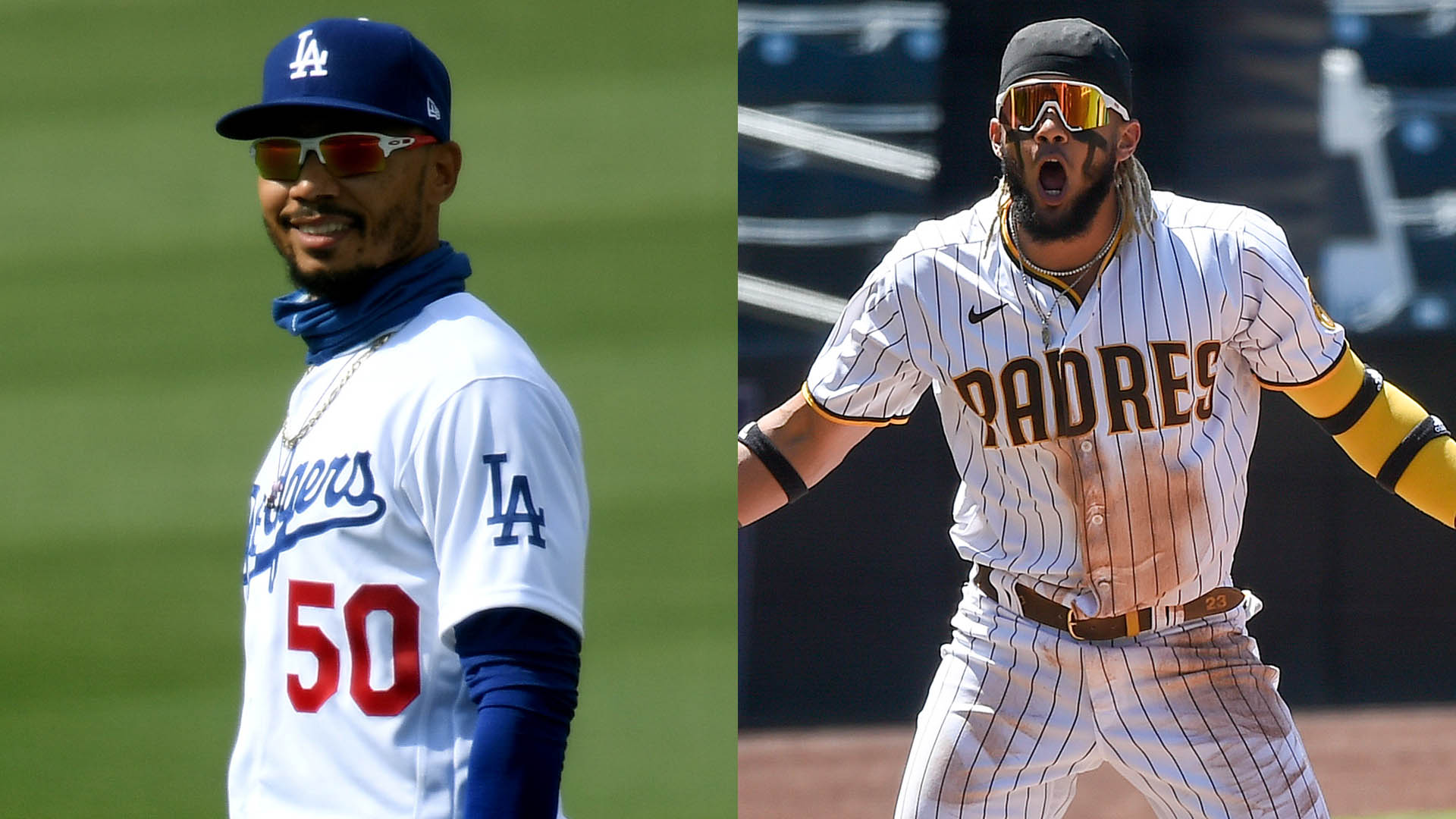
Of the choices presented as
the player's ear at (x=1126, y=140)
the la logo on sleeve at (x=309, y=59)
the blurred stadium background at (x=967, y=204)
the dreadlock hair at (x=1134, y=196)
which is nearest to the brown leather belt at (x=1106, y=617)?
the dreadlock hair at (x=1134, y=196)

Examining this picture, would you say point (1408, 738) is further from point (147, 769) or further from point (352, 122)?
point (352, 122)

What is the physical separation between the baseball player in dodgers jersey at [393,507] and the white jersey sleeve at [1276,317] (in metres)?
1.38

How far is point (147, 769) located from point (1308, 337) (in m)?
1.94

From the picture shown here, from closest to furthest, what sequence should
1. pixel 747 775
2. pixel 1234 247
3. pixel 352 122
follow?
1. pixel 352 122
2. pixel 1234 247
3. pixel 747 775

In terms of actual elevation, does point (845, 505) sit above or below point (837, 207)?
below

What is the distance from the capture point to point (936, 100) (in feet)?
18.7

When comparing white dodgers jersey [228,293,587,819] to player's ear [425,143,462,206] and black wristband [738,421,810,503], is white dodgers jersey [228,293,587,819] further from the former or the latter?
black wristband [738,421,810,503]

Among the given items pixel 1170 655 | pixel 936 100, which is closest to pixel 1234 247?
pixel 1170 655

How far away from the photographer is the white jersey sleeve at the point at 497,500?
4.27 feet

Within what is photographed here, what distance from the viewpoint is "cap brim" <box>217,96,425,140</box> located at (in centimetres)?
148

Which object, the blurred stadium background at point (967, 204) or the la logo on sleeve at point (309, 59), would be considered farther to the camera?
the blurred stadium background at point (967, 204)

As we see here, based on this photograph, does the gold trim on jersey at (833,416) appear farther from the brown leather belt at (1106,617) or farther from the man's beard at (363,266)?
the man's beard at (363,266)

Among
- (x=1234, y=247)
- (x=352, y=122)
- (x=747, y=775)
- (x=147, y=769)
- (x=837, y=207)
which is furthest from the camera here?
(x=837, y=207)

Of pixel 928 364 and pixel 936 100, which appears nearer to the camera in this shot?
pixel 928 364
